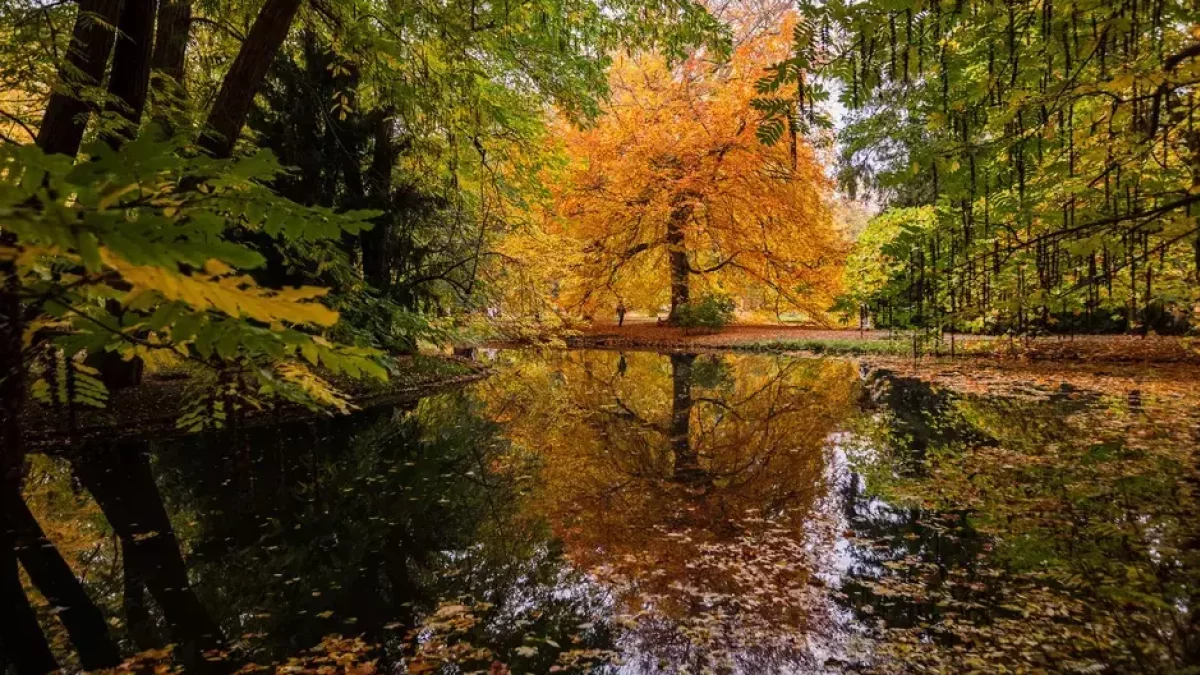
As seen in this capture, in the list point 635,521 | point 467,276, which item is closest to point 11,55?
point 635,521

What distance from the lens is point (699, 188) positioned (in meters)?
19.1

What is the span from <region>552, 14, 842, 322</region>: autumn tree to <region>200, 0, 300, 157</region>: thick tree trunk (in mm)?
12236

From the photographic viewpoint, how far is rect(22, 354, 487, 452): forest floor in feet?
25.2

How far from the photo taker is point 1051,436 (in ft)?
23.8

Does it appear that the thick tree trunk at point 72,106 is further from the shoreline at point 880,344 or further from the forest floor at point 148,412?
the shoreline at point 880,344

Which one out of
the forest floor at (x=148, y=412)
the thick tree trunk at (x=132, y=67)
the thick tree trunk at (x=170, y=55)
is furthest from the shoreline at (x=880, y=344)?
the thick tree trunk at (x=170, y=55)

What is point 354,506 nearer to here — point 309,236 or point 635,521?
point 635,521

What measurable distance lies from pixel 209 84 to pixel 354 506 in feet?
23.5

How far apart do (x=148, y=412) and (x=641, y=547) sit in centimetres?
762

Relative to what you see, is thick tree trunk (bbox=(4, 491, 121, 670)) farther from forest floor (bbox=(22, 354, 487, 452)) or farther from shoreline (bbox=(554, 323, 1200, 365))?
shoreline (bbox=(554, 323, 1200, 365))

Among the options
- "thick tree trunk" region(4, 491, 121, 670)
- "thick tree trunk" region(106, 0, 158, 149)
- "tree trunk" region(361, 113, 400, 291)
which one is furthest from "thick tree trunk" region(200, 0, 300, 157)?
"tree trunk" region(361, 113, 400, 291)

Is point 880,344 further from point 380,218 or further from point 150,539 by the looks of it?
point 150,539

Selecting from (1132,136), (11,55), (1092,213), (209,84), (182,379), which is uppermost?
(209,84)

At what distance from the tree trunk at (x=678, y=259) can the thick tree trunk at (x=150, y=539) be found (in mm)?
15779
